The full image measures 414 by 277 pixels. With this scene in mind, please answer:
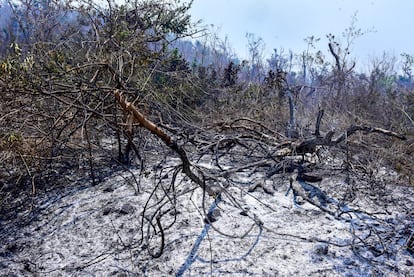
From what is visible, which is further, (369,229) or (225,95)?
(225,95)

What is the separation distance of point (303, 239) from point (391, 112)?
604 centimetres

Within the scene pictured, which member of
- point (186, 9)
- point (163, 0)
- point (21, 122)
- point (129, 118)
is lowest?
point (21, 122)

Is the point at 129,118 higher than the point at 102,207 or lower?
higher

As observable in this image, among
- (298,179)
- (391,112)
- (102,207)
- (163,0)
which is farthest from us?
(391,112)

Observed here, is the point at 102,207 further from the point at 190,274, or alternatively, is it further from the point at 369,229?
the point at 369,229

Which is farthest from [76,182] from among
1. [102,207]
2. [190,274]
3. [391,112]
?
[391,112]

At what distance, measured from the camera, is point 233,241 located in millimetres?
2336

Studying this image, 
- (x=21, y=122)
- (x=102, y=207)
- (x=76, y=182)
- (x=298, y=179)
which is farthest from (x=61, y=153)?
(x=298, y=179)

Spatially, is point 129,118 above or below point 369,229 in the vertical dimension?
above

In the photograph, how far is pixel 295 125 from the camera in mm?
4754

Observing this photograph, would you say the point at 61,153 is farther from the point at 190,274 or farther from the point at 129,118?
the point at 190,274

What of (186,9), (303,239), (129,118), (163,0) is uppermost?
(186,9)

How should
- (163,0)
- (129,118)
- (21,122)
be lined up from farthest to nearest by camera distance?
(163,0) < (21,122) < (129,118)

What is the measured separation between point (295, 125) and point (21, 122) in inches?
135
